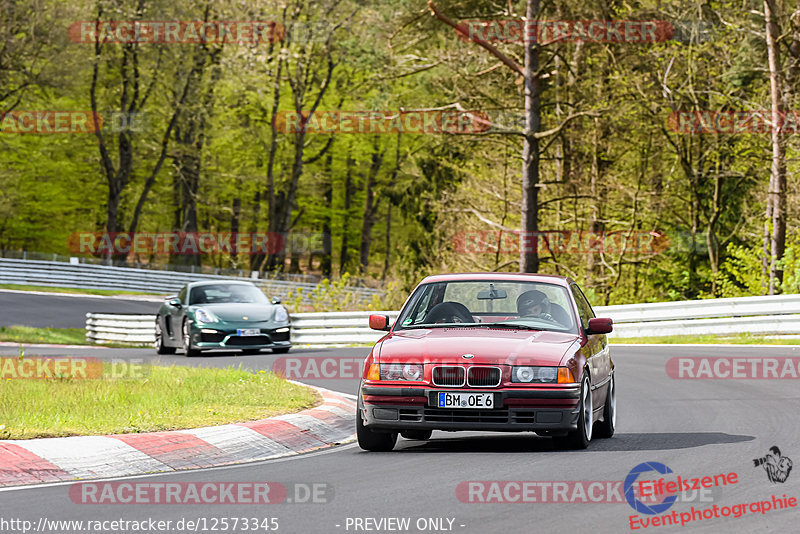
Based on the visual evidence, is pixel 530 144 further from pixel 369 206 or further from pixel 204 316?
pixel 369 206

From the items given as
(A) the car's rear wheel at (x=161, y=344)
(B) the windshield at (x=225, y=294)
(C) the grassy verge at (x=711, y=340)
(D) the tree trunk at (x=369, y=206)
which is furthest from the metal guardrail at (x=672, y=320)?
(D) the tree trunk at (x=369, y=206)

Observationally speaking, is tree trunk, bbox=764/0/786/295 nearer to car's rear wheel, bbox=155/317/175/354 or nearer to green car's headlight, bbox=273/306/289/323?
green car's headlight, bbox=273/306/289/323

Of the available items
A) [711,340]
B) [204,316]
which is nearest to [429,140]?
[711,340]

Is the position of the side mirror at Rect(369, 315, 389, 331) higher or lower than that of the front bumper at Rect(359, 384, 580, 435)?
higher

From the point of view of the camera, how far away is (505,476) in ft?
25.5

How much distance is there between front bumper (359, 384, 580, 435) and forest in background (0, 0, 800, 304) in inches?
713

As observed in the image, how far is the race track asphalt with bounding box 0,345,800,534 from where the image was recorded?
6312 mm

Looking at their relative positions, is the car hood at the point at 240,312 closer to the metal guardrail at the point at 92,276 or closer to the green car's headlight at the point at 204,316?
the green car's headlight at the point at 204,316

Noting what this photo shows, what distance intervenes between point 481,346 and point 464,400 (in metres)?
0.48

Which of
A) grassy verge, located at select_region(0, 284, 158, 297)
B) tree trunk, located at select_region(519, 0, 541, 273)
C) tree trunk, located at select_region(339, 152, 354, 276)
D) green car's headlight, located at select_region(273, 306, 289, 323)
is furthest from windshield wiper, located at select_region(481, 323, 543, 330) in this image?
tree trunk, located at select_region(339, 152, 354, 276)

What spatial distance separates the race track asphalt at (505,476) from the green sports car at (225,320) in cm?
1083

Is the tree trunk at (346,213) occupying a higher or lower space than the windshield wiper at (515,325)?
higher

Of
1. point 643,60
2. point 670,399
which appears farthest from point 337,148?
point 670,399

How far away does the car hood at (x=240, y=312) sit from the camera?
22.3 m
